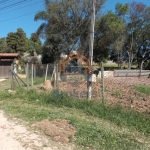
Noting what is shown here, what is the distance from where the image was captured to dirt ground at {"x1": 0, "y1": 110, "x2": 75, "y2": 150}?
455 centimetres

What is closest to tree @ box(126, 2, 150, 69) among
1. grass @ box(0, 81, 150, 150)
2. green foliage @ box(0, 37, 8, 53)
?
grass @ box(0, 81, 150, 150)

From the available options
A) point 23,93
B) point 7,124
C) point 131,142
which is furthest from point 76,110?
point 23,93

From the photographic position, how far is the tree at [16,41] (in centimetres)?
5641

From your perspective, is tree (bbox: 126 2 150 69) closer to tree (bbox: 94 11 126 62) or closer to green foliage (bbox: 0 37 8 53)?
tree (bbox: 94 11 126 62)

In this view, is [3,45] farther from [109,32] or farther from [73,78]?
[73,78]

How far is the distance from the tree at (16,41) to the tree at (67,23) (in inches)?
1202

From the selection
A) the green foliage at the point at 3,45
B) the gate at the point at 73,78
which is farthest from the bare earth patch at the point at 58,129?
the green foliage at the point at 3,45

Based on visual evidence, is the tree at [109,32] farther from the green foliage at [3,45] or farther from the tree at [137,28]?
the green foliage at [3,45]

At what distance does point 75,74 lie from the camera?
38.3ft

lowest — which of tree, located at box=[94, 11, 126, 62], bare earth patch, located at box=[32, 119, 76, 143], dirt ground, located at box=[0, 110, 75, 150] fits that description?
dirt ground, located at box=[0, 110, 75, 150]

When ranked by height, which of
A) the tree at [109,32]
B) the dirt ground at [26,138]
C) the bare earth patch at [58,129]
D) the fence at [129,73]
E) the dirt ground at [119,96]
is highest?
the tree at [109,32]

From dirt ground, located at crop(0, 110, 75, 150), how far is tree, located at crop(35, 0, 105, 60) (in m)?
20.4

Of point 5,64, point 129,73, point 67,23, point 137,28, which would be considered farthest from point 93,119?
point 137,28

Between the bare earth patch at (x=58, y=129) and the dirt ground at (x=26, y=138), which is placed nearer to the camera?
the dirt ground at (x=26, y=138)
